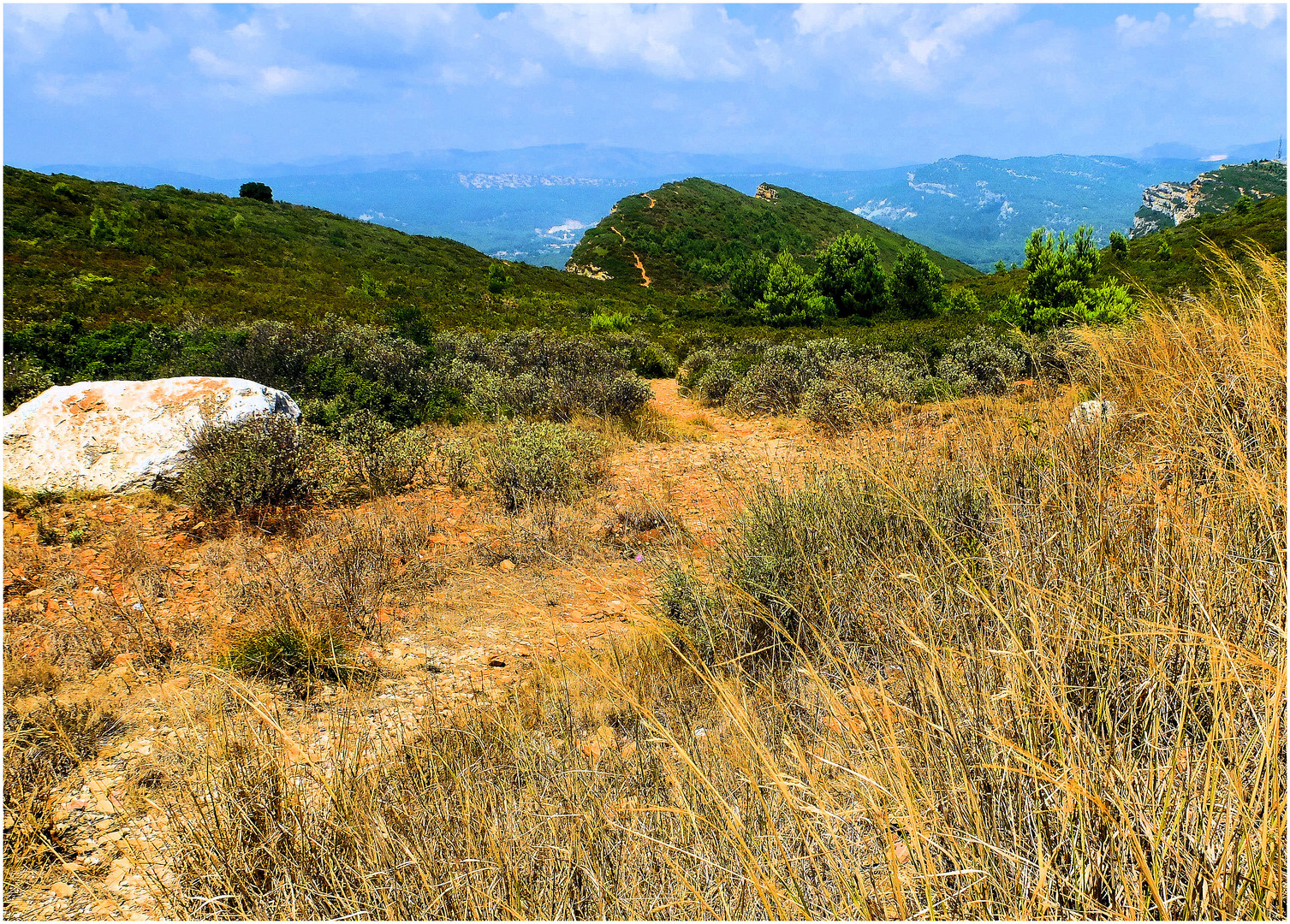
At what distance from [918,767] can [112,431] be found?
26.8 ft

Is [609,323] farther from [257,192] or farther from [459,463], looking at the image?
[257,192]

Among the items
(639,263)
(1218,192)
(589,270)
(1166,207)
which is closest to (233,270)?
(589,270)

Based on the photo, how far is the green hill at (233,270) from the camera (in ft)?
56.9

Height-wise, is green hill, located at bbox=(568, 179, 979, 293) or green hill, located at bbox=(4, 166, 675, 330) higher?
green hill, located at bbox=(568, 179, 979, 293)

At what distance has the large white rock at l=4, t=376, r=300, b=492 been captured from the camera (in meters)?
6.35

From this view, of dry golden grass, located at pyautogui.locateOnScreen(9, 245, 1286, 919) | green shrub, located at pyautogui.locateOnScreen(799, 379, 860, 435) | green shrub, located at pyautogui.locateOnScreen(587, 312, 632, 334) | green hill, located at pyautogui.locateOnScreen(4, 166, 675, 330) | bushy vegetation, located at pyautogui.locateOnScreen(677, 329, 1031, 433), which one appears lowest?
dry golden grass, located at pyautogui.locateOnScreen(9, 245, 1286, 919)

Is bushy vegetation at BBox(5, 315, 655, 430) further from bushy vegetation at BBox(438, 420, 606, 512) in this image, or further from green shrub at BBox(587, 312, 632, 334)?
green shrub at BBox(587, 312, 632, 334)

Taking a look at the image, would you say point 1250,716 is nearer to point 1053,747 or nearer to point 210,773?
point 1053,747

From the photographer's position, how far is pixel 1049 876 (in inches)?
45.8

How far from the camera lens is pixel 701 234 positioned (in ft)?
217

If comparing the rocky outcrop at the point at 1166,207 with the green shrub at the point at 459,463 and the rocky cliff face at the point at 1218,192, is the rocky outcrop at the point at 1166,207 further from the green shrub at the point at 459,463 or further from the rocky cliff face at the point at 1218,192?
the green shrub at the point at 459,463

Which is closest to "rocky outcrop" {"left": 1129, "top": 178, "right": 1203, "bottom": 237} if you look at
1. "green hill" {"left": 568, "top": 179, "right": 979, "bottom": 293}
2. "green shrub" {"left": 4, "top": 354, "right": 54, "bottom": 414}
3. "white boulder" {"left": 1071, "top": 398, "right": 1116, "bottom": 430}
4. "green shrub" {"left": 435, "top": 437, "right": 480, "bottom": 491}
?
"green hill" {"left": 568, "top": 179, "right": 979, "bottom": 293}

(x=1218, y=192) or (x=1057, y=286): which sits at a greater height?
(x=1218, y=192)

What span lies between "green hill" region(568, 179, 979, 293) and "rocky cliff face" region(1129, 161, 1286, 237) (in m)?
44.7
